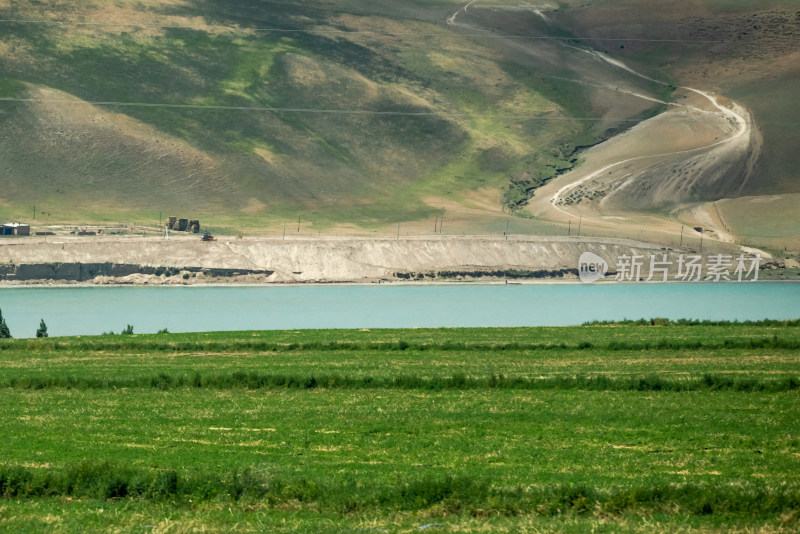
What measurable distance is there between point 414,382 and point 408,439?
268 inches

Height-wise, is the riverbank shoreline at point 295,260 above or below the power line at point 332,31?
below

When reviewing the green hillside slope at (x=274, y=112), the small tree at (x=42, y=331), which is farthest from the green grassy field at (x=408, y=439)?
the green hillside slope at (x=274, y=112)

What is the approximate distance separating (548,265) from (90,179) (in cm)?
5284

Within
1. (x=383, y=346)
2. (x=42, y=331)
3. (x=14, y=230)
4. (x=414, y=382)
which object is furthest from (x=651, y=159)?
(x=414, y=382)

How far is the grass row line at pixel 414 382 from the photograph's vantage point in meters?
25.6

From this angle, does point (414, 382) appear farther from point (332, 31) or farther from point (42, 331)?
point (332, 31)

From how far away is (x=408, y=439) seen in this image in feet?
65.1

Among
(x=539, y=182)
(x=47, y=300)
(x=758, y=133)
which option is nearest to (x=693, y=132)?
(x=758, y=133)

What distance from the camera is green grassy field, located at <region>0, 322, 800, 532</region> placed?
14.6m

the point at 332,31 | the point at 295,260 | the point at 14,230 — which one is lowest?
the point at 295,260

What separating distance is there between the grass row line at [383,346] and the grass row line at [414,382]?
8.19 metres

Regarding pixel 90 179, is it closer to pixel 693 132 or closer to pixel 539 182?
pixel 539 182

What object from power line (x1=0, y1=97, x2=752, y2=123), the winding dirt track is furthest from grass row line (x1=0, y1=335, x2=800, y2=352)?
power line (x1=0, y1=97, x2=752, y2=123)

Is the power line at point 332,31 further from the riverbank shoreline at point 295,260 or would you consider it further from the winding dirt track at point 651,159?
the riverbank shoreline at point 295,260
